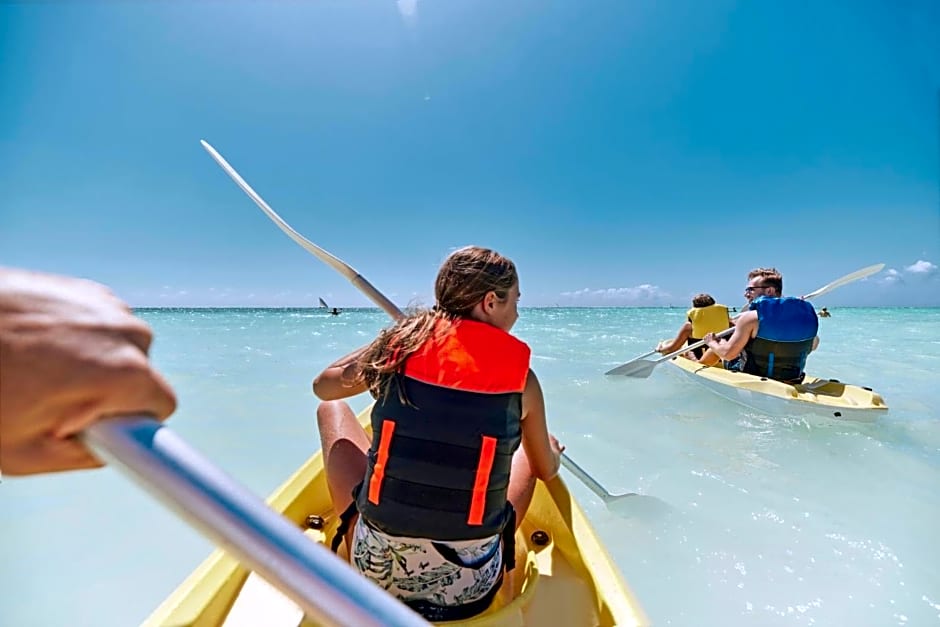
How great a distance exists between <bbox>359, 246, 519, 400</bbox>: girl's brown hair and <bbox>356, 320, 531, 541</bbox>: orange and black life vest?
0.06m

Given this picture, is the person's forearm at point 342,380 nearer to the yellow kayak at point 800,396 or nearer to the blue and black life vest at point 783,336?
the yellow kayak at point 800,396

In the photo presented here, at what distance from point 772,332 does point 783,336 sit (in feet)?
0.38

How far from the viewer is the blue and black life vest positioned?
5.12 meters

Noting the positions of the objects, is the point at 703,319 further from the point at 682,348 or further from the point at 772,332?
the point at 772,332

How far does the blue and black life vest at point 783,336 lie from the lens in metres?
5.12

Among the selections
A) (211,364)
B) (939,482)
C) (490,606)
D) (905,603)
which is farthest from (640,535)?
(211,364)

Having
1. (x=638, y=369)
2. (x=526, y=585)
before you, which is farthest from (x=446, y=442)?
(x=638, y=369)

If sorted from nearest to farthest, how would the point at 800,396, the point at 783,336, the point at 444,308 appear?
the point at 444,308 < the point at 800,396 < the point at 783,336

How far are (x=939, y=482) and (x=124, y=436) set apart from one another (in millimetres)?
5034

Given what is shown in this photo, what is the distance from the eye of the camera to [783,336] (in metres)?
5.22

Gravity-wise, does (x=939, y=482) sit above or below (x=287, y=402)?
above

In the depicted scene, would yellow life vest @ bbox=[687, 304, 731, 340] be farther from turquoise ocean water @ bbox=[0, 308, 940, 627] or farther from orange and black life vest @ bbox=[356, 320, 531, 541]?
orange and black life vest @ bbox=[356, 320, 531, 541]

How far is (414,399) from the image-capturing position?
4.67 ft

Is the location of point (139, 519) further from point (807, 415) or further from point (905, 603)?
point (807, 415)
